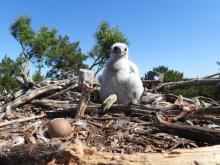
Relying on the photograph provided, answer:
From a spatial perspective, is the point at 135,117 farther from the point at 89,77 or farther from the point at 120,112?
the point at 89,77

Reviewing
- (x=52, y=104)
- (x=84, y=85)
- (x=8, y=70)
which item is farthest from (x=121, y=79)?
(x=8, y=70)

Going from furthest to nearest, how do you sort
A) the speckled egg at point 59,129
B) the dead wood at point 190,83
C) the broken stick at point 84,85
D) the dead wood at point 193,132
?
the dead wood at point 190,83 < the broken stick at point 84,85 < the speckled egg at point 59,129 < the dead wood at point 193,132

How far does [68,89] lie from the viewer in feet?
28.7

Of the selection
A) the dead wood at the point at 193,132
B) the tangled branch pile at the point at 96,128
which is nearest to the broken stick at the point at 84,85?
the tangled branch pile at the point at 96,128

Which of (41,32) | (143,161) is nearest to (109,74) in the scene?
(143,161)

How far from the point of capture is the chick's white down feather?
7.78 metres

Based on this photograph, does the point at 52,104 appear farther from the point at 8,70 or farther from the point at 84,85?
the point at 8,70

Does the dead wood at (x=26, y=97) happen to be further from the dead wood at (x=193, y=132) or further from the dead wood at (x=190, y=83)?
the dead wood at (x=193, y=132)

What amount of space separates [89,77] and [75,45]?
1974cm

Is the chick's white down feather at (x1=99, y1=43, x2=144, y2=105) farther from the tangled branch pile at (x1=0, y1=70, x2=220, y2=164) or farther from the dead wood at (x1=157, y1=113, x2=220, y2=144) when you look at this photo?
the dead wood at (x1=157, y1=113, x2=220, y2=144)

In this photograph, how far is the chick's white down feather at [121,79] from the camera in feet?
25.5

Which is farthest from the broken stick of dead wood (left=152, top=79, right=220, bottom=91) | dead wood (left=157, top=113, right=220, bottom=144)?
dead wood (left=152, top=79, right=220, bottom=91)

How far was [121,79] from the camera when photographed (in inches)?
309

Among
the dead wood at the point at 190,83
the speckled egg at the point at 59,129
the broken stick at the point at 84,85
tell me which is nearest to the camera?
the speckled egg at the point at 59,129
